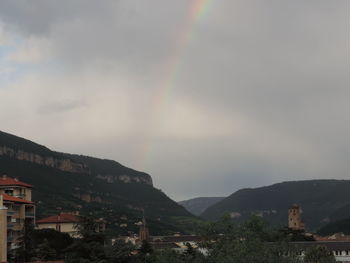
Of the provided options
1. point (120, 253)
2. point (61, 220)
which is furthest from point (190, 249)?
point (61, 220)

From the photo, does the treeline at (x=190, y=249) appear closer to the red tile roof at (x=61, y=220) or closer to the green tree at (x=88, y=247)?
the green tree at (x=88, y=247)

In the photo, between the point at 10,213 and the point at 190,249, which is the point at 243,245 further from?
the point at 10,213

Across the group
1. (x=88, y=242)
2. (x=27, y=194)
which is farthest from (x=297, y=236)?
(x=88, y=242)

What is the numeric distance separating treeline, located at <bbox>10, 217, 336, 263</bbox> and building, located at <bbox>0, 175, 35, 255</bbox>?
149 inches

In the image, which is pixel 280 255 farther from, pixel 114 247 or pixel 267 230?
pixel 267 230

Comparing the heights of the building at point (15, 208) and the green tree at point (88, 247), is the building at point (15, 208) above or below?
above

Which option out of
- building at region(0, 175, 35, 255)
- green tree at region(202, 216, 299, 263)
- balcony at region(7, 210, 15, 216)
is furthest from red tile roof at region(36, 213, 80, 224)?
green tree at region(202, 216, 299, 263)

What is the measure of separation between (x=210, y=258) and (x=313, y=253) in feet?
126

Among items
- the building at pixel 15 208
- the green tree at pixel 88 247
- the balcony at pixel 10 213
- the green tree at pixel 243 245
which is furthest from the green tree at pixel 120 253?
the balcony at pixel 10 213

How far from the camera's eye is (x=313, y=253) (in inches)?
3681

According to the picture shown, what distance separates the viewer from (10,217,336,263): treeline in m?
53.8

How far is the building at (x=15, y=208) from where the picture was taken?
280 ft

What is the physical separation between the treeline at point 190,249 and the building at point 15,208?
377 cm

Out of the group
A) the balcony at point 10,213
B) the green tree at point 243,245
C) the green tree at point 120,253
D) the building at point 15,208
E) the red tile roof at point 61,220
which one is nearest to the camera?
the green tree at point 243,245
